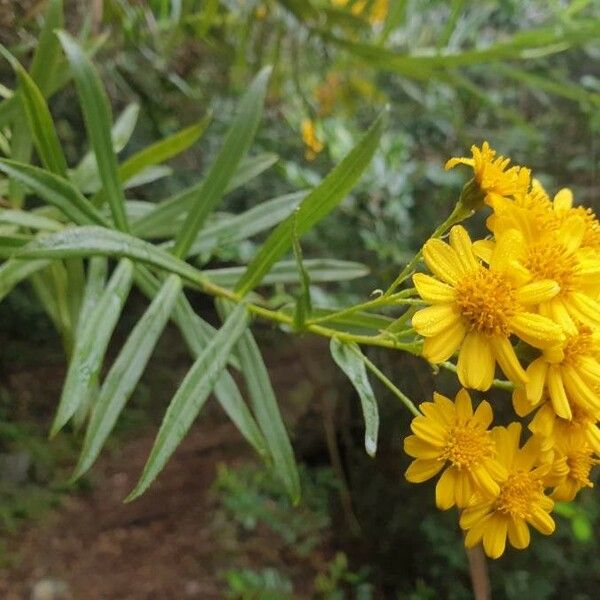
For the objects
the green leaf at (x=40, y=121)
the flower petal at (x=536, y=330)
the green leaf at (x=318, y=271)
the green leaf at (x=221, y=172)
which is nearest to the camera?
the flower petal at (x=536, y=330)

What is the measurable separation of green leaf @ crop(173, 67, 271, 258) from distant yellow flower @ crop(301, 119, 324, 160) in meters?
0.71

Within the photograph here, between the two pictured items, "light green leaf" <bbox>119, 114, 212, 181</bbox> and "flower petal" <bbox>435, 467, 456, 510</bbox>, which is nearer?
"flower petal" <bbox>435, 467, 456, 510</bbox>

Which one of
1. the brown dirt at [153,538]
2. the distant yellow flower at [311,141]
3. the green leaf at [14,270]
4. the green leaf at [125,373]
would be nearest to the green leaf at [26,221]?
the green leaf at [14,270]

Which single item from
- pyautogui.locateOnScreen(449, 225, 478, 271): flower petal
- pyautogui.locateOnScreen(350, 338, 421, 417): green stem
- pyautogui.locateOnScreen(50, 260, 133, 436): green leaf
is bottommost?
pyautogui.locateOnScreen(50, 260, 133, 436): green leaf

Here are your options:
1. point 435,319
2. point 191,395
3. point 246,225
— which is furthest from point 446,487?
point 246,225

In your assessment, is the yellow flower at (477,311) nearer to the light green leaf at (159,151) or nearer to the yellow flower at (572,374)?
the yellow flower at (572,374)

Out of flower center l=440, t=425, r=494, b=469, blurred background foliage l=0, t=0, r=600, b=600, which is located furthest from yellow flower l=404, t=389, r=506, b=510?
blurred background foliage l=0, t=0, r=600, b=600

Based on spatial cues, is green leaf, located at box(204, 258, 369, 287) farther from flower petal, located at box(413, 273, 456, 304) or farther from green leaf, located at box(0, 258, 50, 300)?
flower petal, located at box(413, 273, 456, 304)

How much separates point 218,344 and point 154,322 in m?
0.08

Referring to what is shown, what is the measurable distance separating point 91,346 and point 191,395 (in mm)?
112

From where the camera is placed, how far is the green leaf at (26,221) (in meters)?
0.73

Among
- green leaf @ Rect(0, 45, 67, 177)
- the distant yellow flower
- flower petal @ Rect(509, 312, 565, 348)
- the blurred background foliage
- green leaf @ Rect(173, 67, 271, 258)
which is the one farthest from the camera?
the distant yellow flower

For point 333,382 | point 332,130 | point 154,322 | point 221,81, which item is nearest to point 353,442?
point 333,382

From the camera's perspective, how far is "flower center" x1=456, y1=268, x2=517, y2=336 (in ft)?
1.51
